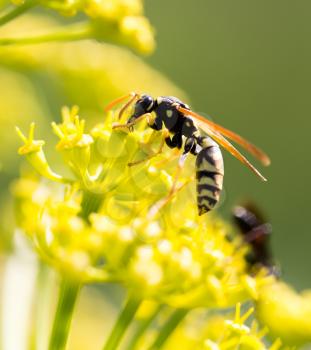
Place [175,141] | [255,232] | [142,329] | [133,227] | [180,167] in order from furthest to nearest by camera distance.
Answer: [255,232] → [175,141] → [180,167] → [142,329] → [133,227]

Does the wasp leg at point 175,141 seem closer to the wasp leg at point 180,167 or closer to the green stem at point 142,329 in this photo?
the wasp leg at point 180,167

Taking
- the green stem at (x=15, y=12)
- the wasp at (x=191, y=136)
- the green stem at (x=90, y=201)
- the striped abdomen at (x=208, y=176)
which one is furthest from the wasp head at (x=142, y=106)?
the green stem at (x=15, y=12)

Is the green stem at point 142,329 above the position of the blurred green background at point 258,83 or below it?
below

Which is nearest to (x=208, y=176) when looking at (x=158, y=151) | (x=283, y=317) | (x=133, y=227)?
(x=158, y=151)

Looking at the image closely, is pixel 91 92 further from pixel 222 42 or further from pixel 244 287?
pixel 222 42

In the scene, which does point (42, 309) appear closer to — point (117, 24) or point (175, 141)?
point (175, 141)

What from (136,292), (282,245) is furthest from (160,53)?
(136,292)

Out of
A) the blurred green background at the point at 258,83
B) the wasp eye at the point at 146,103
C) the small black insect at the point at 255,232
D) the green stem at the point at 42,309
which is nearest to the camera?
the green stem at the point at 42,309
